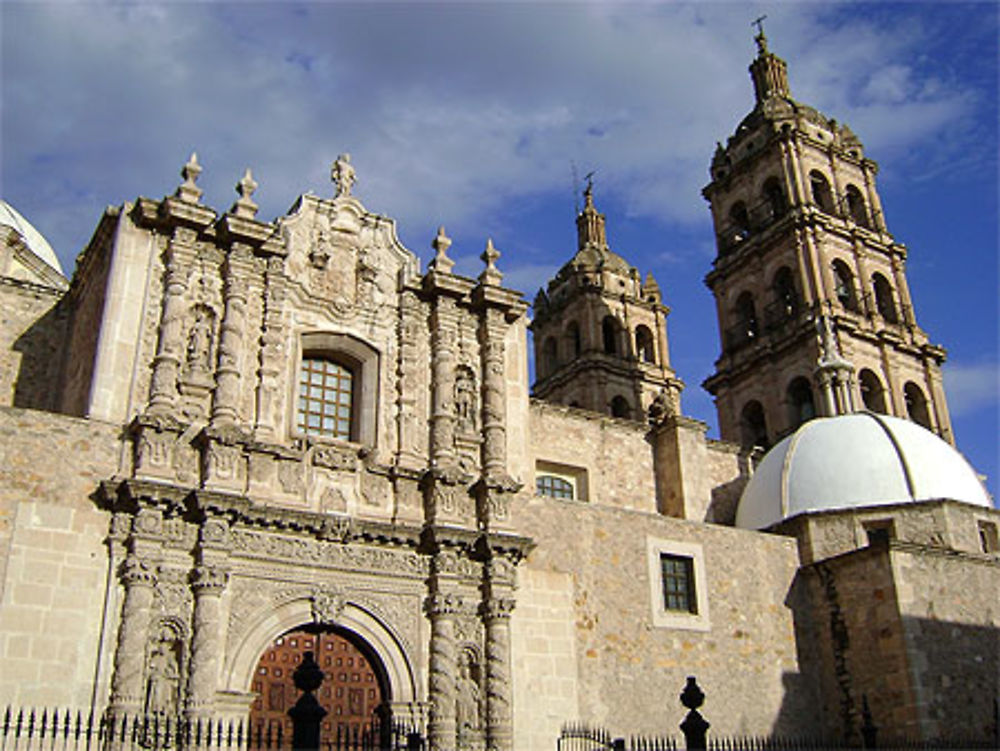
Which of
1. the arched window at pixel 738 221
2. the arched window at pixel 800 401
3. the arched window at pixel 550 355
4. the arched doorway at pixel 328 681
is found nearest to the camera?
the arched doorway at pixel 328 681

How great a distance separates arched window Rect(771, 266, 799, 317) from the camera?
32438mm

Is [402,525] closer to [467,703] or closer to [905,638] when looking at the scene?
[467,703]

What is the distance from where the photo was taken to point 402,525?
1582cm

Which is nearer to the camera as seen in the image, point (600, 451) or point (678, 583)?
point (678, 583)

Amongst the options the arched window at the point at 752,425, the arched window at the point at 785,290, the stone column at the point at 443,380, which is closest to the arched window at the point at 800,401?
the arched window at the point at 752,425

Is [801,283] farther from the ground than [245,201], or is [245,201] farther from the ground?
[801,283]

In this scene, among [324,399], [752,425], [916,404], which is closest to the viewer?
[324,399]

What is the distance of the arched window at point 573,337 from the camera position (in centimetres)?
3819

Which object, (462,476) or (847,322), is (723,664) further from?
(847,322)

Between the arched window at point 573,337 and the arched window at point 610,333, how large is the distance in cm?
96

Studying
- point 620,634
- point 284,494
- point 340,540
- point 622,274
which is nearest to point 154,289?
point 284,494

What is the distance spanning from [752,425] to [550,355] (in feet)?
31.4

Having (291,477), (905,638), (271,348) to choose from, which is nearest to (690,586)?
(905,638)

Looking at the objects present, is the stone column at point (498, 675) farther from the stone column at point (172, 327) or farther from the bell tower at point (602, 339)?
the bell tower at point (602, 339)
